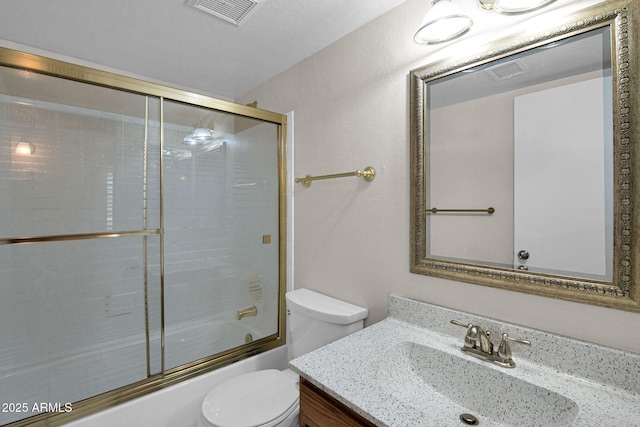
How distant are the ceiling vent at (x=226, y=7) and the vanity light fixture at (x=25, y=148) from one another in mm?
915

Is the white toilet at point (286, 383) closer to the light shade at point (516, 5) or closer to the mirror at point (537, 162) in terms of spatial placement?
the mirror at point (537, 162)

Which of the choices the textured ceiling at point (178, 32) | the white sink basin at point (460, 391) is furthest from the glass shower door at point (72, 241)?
the white sink basin at point (460, 391)

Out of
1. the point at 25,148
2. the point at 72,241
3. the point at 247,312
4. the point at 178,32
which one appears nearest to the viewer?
the point at 25,148

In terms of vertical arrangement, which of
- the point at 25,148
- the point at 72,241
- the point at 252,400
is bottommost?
the point at 252,400

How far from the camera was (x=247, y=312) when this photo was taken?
1.92m

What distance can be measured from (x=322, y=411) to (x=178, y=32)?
1836mm

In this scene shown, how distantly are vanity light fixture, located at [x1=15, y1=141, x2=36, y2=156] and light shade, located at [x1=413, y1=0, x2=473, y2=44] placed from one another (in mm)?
1634

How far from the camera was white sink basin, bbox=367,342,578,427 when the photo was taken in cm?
79

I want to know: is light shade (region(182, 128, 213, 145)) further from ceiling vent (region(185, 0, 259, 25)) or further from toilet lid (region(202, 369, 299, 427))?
toilet lid (region(202, 369, 299, 427))

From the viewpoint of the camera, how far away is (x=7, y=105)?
121 centimetres

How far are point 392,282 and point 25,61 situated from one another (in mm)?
1770

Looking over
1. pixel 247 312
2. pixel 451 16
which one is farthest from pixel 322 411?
pixel 451 16

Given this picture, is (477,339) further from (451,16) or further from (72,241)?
(72,241)

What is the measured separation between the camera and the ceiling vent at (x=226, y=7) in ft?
4.31
